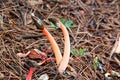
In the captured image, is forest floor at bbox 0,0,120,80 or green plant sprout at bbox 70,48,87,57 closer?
forest floor at bbox 0,0,120,80

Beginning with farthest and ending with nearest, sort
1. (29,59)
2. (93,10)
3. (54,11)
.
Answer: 1. (93,10)
2. (54,11)
3. (29,59)

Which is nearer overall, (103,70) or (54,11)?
(103,70)

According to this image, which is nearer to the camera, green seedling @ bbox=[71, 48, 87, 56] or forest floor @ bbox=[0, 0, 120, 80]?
forest floor @ bbox=[0, 0, 120, 80]

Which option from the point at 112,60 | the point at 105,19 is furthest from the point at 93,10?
the point at 112,60

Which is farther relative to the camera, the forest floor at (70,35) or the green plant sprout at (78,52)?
the green plant sprout at (78,52)

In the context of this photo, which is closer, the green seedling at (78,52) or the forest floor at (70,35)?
the forest floor at (70,35)

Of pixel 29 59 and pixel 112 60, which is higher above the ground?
pixel 29 59

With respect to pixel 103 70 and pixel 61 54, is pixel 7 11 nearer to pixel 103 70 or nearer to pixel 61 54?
pixel 61 54

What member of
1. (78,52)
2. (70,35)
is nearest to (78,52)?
(78,52)
